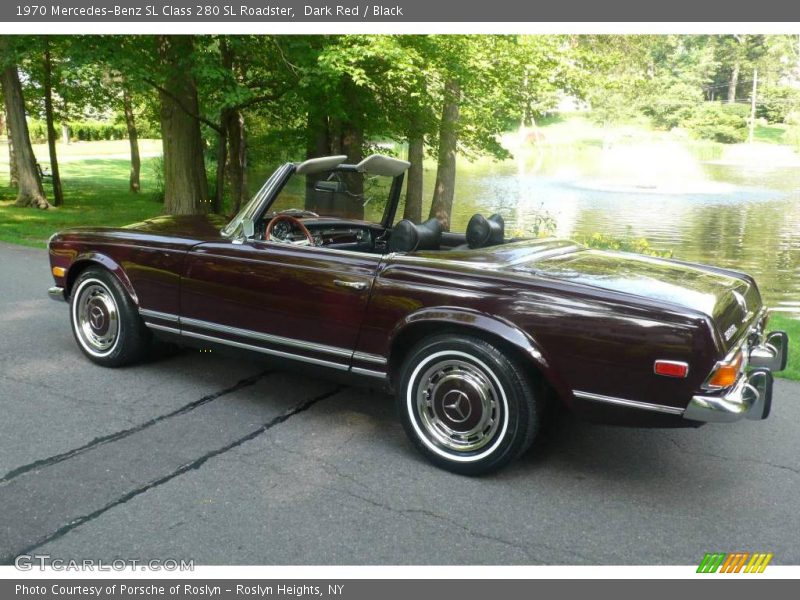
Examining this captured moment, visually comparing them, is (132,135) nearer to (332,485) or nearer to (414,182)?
(414,182)

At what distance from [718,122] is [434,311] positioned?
42.1 m

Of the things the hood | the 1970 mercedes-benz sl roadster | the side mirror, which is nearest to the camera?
the 1970 mercedes-benz sl roadster

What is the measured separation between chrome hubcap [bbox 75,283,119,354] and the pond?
867 cm

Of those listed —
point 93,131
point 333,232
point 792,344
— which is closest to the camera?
point 333,232

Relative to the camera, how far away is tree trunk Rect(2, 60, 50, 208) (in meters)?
18.9

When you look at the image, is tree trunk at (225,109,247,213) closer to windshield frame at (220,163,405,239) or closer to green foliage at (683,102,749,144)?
windshield frame at (220,163,405,239)

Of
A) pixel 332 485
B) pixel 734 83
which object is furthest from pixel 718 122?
pixel 332 485

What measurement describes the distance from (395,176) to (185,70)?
25.5 ft

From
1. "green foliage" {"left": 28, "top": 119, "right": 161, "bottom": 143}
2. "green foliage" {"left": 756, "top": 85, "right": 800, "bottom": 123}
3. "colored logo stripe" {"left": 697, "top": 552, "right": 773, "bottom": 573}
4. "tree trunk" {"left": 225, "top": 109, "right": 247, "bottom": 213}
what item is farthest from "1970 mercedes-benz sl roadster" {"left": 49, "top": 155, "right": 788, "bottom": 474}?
"green foliage" {"left": 28, "top": 119, "right": 161, "bottom": 143}

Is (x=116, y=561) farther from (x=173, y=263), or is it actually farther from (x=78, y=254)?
(x=78, y=254)

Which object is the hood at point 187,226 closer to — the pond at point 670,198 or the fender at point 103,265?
the fender at point 103,265

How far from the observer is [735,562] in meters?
2.85

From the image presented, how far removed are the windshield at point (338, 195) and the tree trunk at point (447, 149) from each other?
24.8 ft

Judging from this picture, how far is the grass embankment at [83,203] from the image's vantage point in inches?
565
